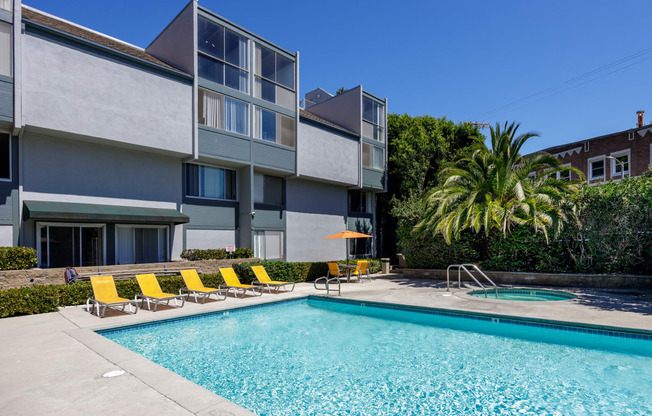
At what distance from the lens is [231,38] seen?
18391mm

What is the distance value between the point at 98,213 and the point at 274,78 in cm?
1084

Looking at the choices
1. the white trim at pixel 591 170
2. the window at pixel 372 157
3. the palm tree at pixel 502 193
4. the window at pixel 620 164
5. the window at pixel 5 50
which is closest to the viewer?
the window at pixel 5 50

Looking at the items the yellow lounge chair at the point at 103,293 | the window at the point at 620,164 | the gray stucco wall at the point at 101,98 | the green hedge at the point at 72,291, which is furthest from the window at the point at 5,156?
the window at the point at 620,164

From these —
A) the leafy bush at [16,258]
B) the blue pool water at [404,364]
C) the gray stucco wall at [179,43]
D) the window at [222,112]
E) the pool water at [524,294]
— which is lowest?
the pool water at [524,294]

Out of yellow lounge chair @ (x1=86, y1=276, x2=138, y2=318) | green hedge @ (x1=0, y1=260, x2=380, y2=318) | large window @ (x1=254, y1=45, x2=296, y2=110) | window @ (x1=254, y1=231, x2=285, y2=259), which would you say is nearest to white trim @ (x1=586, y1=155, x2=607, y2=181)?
large window @ (x1=254, y1=45, x2=296, y2=110)

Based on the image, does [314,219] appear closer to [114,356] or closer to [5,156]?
[5,156]

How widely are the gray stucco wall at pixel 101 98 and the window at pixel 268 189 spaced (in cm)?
469

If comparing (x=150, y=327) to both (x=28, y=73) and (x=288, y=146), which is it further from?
(x=288, y=146)

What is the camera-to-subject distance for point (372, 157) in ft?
86.2

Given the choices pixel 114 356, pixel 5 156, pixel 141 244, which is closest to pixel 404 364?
pixel 114 356

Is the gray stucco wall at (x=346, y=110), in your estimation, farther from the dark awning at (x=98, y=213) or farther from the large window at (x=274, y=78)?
the dark awning at (x=98, y=213)

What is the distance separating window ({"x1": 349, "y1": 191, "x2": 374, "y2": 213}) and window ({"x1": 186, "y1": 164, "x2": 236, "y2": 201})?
9.22 m

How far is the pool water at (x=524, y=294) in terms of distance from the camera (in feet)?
42.3

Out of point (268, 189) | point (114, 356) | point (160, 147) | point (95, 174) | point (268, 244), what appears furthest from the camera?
point (268, 189)
